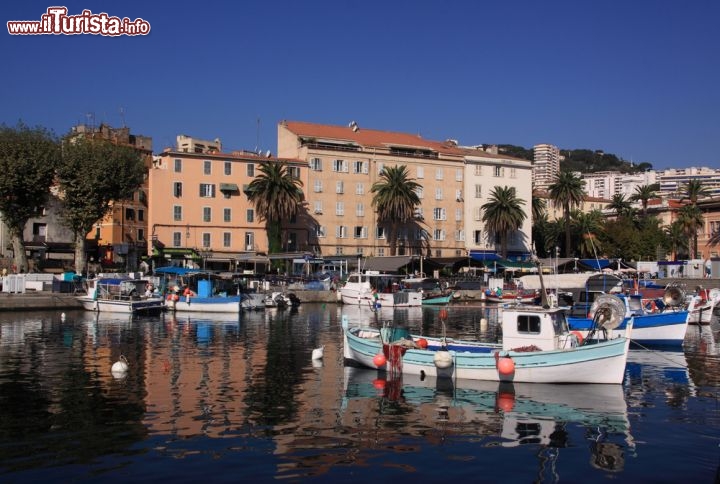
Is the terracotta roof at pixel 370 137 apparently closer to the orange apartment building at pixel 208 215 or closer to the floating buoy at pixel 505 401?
the orange apartment building at pixel 208 215

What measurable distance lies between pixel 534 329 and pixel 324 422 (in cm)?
998

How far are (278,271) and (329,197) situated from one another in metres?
12.6

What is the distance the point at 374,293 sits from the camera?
71.6m

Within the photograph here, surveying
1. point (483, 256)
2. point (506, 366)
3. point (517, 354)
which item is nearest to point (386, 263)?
point (483, 256)

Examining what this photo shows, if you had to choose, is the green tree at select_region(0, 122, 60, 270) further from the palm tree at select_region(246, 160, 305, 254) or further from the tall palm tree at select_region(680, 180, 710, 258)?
the tall palm tree at select_region(680, 180, 710, 258)

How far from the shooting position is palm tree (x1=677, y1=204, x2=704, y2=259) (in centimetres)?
9856

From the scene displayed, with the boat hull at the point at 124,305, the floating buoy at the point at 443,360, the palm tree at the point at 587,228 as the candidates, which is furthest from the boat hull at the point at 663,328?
the palm tree at the point at 587,228

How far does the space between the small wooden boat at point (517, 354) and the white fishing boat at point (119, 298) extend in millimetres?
32344

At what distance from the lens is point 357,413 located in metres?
22.0

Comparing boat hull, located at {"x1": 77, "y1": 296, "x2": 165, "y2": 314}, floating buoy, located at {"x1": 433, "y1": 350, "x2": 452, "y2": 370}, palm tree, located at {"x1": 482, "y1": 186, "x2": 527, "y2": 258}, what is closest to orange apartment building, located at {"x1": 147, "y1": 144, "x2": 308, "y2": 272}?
boat hull, located at {"x1": 77, "y1": 296, "x2": 165, "y2": 314}

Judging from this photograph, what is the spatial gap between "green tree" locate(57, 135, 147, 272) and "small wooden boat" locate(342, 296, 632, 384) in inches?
1794

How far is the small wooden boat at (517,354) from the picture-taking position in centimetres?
2555

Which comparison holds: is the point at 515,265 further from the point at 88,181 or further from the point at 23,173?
the point at 23,173

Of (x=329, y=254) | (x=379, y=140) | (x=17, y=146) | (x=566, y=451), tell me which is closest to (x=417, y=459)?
(x=566, y=451)
